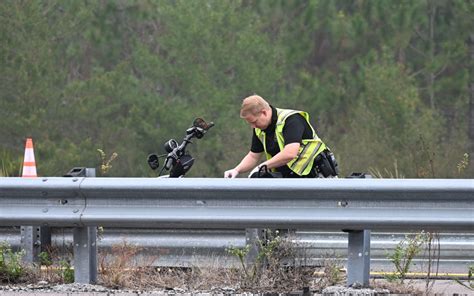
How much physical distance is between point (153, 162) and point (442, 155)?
1534 cm

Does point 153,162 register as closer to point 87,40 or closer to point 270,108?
point 270,108

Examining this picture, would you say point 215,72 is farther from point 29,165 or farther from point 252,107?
point 252,107

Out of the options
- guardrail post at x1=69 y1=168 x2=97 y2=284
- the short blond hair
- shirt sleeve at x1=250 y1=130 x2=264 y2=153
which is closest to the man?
the short blond hair

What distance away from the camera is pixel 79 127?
36.2 m

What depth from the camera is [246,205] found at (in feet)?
21.9

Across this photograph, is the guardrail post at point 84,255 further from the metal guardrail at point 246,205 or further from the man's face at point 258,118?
the man's face at point 258,118

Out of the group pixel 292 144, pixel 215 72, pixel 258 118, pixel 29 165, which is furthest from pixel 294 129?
pixel 215 72

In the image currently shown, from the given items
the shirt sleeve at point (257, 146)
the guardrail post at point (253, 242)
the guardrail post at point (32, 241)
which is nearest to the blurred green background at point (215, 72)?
the shirt sleeve at point (257, 146)

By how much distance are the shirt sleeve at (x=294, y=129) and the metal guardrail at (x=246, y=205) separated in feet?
4.07

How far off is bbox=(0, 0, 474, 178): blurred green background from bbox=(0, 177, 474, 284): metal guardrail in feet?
76.8

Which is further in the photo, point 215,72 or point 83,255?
point 215,72

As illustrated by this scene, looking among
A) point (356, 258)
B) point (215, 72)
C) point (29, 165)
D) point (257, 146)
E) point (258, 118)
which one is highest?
point (215, 72)

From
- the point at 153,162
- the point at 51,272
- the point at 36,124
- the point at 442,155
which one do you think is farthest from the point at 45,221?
the point at 36,124

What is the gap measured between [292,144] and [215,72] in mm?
26887
